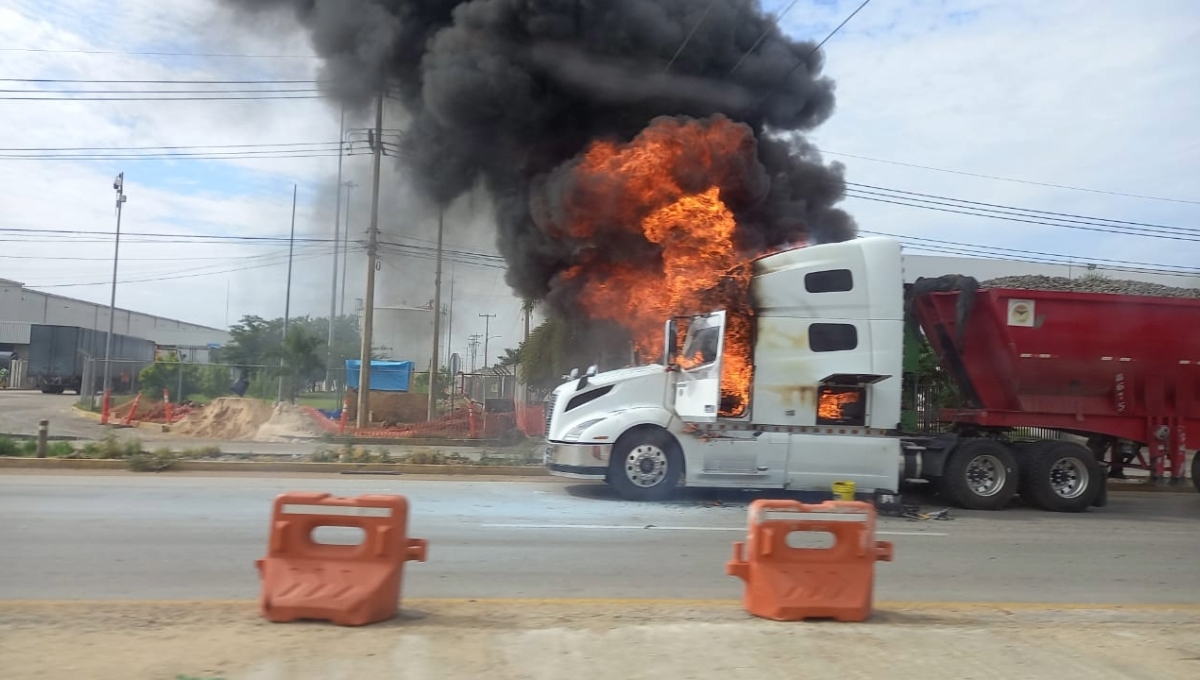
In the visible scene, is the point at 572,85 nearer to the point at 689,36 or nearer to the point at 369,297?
the point at 689,36

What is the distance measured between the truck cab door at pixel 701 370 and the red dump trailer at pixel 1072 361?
3.15 metres

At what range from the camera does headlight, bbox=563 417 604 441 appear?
1174 cm

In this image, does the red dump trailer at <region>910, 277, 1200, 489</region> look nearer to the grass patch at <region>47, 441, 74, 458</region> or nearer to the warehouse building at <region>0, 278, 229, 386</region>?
the grass patch at <region>47, 441, 74, 458</region>

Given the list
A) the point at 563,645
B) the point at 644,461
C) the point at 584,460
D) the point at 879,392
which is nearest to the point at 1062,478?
the point at 879,392

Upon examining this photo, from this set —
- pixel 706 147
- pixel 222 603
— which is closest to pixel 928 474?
pixel 706 147

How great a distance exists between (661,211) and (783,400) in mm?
3594

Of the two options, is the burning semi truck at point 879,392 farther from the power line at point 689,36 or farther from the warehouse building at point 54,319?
the warehouse building at point 54,319

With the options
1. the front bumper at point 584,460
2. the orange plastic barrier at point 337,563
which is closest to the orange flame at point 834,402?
the front bumper at point 584,460

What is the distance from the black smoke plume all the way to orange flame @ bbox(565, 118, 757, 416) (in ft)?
1.88

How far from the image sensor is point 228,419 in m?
23.2

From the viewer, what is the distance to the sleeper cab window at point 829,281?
11.3 metres

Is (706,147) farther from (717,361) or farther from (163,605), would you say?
(163,605)

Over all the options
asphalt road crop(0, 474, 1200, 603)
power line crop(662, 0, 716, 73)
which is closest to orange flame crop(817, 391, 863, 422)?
asphalt road crop(0, 474, 1200, 603)

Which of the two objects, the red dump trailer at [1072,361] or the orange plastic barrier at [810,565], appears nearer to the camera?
the orange plastic barrier at [810,565]
